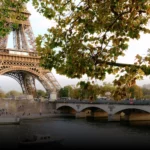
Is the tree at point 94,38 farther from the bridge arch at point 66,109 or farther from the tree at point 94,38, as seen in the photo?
the bridge arch at point 66,109

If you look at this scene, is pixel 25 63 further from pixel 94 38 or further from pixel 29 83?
pixel 94 38

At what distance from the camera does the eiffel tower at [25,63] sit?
59.2 m

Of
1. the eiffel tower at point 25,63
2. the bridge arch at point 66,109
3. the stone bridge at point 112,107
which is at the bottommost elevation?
the bridge arch at point 66,109

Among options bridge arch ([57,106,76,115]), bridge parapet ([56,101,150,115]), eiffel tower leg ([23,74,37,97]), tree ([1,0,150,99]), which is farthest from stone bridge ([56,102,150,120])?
tree ([1,0,150,99])

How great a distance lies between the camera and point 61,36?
26.1 ft

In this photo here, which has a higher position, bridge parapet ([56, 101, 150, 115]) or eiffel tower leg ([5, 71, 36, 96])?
eiffel tower leg ([5, 71, 36, 96])

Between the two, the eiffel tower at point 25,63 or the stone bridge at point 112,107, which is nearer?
the stone bridge at point 112,107

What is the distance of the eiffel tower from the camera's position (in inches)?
2333

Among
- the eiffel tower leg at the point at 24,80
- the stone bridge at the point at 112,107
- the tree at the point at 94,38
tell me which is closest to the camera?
the tree at the point at 94,38

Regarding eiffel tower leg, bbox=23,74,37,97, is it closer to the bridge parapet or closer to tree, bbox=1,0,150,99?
the bridge parapet

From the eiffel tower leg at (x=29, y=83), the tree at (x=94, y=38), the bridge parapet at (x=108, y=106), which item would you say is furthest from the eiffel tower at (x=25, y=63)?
the tree at (x=94, y=38)

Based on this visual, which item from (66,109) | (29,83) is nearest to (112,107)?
(66,109)

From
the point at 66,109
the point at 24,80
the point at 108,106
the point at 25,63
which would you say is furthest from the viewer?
A: the point at 66,109

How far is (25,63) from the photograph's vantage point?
201ft
